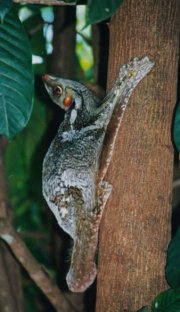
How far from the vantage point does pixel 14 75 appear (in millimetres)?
1960

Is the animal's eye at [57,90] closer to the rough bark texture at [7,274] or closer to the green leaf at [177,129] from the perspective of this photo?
the green leaf at [177,129]

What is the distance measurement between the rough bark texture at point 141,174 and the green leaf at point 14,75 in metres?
0.28

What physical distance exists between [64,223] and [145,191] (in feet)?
0.85

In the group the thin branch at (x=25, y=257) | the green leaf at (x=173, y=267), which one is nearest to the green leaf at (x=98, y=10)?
the green leaf at (x=173, y=267)

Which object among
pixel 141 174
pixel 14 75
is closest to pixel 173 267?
pixel 141 174

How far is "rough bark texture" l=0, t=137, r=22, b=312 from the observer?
8.63 ft

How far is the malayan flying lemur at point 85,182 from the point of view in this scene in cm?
192

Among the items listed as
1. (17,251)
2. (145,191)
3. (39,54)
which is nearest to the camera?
(145,191)

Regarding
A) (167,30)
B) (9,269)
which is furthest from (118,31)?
(9,269)

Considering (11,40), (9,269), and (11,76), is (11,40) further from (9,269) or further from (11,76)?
(9,269)

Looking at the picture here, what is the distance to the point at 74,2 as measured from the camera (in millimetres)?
1934

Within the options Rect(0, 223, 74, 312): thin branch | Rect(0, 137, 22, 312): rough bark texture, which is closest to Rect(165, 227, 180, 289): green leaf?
Rect(0, 223, 74, 312): thin branch

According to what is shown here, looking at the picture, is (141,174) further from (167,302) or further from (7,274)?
(7,274)

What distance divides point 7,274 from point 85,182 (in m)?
0.95
